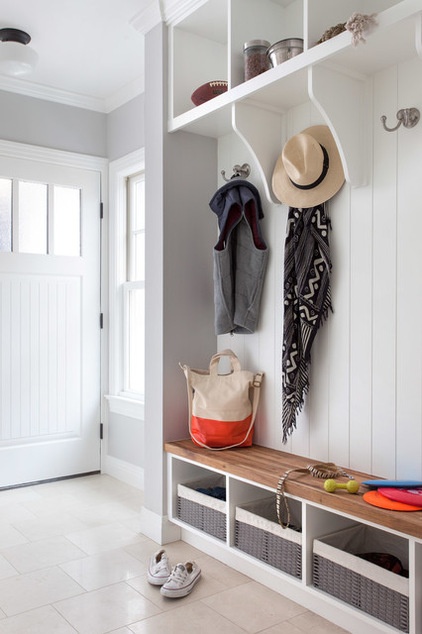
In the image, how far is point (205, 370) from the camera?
2.93 meters

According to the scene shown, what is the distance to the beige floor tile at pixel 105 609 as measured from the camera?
6.86ft

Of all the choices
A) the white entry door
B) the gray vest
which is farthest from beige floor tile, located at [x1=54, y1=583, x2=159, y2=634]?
the white entry door

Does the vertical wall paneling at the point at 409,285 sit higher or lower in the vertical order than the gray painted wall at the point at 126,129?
lower

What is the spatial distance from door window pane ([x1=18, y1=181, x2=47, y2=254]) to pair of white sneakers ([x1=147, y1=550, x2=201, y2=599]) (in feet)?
7.11

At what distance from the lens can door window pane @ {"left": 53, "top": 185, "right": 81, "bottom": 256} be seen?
393 centimetres

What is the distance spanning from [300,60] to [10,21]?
5.55ft

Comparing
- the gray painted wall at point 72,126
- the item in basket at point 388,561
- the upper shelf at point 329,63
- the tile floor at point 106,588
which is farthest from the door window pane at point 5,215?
the item in basket at point 388,561

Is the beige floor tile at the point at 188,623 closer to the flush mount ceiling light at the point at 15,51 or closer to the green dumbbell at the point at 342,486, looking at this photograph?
the green dumbbell at the point at 342,486

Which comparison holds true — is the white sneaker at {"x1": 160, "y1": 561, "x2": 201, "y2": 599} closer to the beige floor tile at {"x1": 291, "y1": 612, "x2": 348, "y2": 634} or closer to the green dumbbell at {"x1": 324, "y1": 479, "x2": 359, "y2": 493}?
the beige floor tile at {"x1": 291, "y1": 612, "x2": 348, "y2": 634}

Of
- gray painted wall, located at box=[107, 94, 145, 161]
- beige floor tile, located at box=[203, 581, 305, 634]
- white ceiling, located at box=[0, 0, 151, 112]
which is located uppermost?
white ceiling, located at box=[0, 0, 151, 112]

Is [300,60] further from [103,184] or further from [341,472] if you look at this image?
[103,184]

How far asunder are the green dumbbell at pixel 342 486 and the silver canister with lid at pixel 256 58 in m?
1.63

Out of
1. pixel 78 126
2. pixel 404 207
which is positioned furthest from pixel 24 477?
pixel 404 207

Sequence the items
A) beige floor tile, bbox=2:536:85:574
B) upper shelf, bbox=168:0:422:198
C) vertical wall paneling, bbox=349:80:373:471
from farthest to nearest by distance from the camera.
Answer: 1. beige floor tile, bbox=2:536:85:574
2. vertical wall paneling, bbox=349:80:373:471
3. upper shelf, bbox=168:0:422:198
